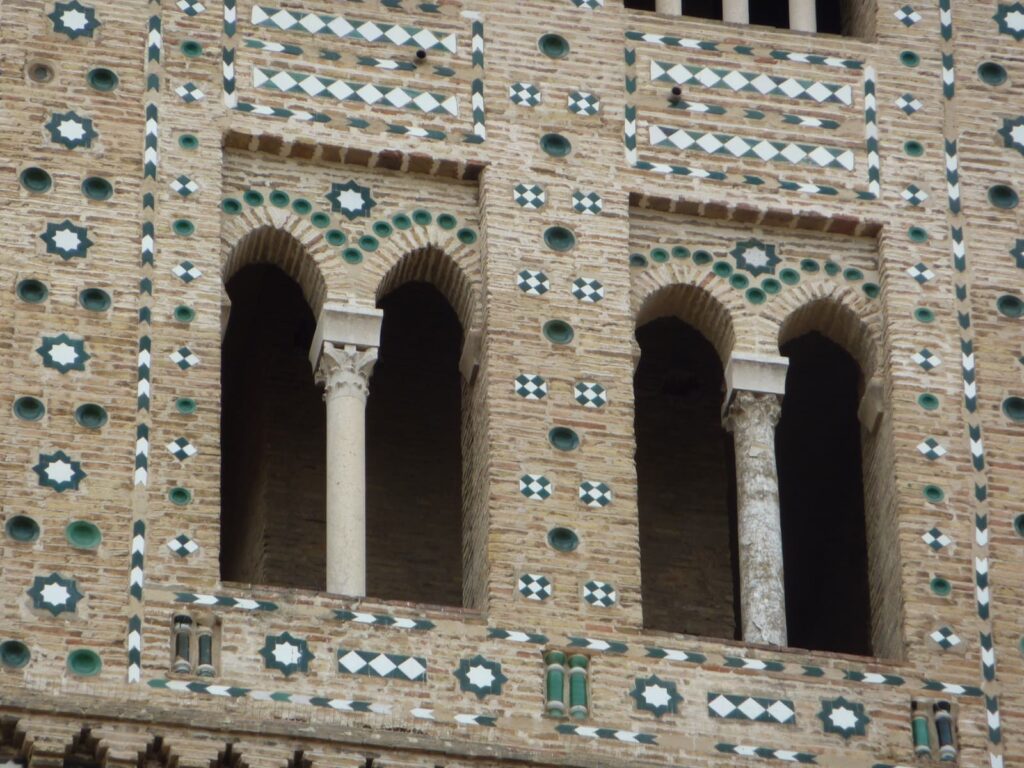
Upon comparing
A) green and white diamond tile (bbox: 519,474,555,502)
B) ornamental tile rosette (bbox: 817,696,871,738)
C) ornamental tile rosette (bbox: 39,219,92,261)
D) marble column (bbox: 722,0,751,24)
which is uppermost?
marble column (bbox: 722,0,751,24)

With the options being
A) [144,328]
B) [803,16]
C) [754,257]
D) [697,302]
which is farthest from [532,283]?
[803,16]

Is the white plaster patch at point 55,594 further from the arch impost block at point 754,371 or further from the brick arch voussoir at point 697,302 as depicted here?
the arch impost block at point 754,371

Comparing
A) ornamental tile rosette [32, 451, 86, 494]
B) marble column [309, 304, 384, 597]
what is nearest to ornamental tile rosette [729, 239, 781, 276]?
marble column [309, 304, 384, 597]

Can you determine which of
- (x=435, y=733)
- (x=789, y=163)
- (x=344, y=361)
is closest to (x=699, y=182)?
(x=789, y=163)

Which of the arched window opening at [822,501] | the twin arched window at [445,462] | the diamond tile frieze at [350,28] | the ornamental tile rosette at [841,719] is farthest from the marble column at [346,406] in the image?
the arched window opening at [822,501]

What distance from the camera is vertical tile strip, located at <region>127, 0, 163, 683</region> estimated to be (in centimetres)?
2044

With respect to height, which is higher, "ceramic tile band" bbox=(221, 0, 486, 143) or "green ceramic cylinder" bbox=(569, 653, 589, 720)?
"ceramic tile band" bbox=(221, 0, 486, 143)

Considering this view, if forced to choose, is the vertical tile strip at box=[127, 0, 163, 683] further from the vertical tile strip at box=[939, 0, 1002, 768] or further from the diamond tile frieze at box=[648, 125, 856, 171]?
the vertical tile strip at box=[939, 0, 1002, 768]

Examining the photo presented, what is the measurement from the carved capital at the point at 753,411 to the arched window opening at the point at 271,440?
86.8 inches

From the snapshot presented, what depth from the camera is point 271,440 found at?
2339cm

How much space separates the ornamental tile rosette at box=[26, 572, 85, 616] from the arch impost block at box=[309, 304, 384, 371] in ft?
6.12

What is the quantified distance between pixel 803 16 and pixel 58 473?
183 inches

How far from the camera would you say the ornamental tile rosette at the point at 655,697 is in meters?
20.8

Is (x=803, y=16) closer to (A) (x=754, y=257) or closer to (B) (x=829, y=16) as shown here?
(B) (x=829, y=16)
